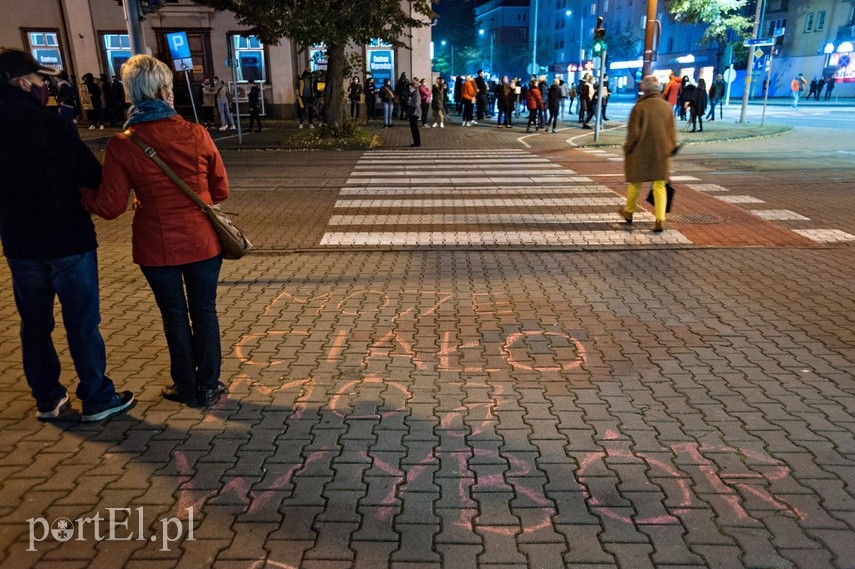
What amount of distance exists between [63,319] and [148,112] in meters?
1.37

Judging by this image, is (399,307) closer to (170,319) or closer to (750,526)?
(170,319)

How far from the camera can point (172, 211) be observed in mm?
3863

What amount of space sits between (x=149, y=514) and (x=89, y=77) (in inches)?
1054

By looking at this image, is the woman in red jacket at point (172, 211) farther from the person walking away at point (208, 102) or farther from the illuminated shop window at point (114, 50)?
the illuminated shop window at point (114, 50)

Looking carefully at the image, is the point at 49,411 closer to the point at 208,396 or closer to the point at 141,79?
the point at 208,396

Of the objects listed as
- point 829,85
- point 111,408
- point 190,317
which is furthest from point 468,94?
point 829,85

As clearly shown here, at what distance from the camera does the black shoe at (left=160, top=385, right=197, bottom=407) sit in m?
4.29

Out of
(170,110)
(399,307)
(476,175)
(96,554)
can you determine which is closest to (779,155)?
(476,175)

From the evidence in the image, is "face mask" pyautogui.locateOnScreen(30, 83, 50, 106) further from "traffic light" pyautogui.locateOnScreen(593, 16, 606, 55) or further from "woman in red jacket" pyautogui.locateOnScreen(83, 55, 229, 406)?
"traffic light" pyautogui.locateOnScreen(593, 16, 606, 55)

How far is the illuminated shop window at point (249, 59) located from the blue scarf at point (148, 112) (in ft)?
98.8

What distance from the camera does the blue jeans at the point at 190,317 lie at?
402 cm

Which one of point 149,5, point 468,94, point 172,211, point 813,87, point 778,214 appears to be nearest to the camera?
point 172,211

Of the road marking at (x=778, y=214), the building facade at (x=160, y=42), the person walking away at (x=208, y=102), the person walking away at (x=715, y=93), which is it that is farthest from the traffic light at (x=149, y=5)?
the person walking away at (x=715, y=93)

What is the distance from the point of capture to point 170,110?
3793 millimetres
